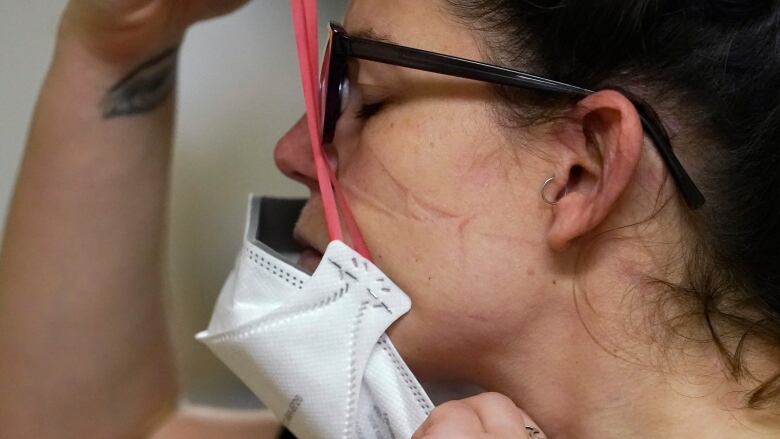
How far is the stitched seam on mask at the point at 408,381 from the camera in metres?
0.83

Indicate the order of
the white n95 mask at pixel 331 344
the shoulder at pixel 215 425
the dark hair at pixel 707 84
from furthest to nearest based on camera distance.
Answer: the shoulder at pixel 215 425, the white n95 mask at pixel 331 344, the dark hair at pixel 707 84

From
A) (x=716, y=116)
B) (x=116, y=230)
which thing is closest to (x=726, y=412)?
(x=716, y=116)

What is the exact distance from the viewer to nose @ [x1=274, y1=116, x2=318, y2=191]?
0.90 metres

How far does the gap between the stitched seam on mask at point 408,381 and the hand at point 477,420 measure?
55 millimetres

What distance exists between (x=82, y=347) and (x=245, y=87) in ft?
1.59

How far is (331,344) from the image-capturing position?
2.70ft

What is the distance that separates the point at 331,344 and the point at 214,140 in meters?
0.60

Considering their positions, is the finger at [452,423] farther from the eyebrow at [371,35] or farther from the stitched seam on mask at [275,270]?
the eyebrow at [371,35]

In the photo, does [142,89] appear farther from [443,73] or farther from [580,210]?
[580,210]

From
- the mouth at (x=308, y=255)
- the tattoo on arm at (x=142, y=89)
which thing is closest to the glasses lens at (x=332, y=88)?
the mouth at (x=308, y=255)

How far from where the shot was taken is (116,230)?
3.61 ft

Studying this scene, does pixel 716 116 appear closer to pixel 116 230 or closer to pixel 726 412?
pixel 726 412

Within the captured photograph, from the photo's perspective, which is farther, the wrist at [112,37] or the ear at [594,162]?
the wrist at [112,37]

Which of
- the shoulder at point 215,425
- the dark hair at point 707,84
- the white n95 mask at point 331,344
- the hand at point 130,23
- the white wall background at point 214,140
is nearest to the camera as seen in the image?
the dark hair at point 707,84
